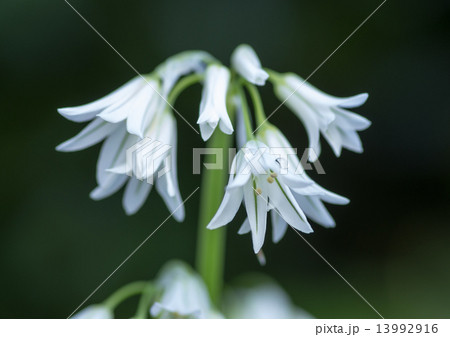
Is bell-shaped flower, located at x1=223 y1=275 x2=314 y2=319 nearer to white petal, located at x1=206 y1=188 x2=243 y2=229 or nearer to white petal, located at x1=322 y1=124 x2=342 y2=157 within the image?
white petal, located at x1=322 y1=124 x2=342 y2=157

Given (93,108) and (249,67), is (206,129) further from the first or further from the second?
(93,108)

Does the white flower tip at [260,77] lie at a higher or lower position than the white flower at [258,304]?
higher

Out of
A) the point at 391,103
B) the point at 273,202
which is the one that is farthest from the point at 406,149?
the point at 273,202

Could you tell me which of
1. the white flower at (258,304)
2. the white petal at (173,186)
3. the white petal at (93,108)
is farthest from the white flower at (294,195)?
the white flower at (258,304)

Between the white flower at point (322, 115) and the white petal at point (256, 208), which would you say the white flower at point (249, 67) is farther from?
the white petal at point (256, 208)

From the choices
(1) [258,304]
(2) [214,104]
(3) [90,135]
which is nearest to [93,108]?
(3) [90,135]
